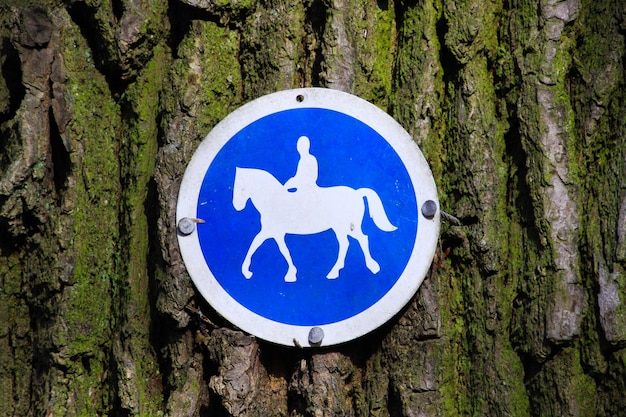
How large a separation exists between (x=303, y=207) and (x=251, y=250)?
7.1 inches

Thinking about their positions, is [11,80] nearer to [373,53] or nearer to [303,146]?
[303,146]

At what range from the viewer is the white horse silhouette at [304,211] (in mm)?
2250

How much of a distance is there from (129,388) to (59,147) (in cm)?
73

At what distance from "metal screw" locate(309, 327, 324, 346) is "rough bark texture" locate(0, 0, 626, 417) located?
5 cm

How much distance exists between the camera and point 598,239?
2203 mm

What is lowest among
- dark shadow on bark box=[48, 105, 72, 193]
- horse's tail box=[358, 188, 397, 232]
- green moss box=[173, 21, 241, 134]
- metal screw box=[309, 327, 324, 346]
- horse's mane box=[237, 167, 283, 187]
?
metal screw box=[309, 327, 324, 346]

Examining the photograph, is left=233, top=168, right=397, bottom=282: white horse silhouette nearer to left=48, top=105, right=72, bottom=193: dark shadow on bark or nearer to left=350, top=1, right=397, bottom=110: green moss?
left=350, top=1, right=397, bottom=110: green moss

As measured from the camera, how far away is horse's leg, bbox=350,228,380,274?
2234mm

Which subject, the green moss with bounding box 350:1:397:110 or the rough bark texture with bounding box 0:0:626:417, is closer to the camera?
the rough bark texture with bounding box 0:0:626:417

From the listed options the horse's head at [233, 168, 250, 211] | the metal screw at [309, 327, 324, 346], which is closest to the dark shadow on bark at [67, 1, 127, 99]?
the horse's head at [233, 168, 250, 211]

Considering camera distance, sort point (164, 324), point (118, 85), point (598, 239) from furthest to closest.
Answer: point (118, 85), point (164, 324), point (598, 239)

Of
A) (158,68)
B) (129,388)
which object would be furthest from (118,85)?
(129,388)

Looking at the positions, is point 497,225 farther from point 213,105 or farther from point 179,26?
point 179,26

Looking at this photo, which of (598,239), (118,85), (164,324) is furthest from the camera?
(118,85)
